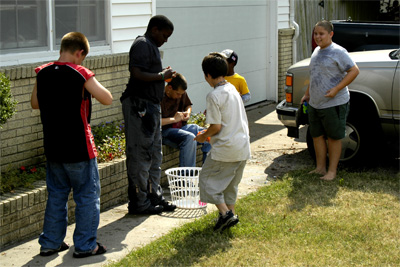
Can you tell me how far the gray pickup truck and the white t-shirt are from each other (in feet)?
8.90

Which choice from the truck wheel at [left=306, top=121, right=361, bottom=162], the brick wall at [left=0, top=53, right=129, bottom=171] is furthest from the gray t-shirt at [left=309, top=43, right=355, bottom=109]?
the brick wall at [left=0, top=53, right=129, bottom=171]

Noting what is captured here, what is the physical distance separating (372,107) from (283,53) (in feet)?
18.4

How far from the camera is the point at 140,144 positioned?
5.99 metres

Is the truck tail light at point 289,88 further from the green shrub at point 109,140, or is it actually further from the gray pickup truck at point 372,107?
the green shrub at point 109,140

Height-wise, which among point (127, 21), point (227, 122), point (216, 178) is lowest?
point (216, 178)

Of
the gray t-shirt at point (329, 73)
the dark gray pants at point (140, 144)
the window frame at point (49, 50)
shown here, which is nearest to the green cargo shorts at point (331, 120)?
the gray t-shirt at point (329, 73)

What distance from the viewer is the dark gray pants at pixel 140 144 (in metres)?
5.96

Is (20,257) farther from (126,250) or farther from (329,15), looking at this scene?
(329,15)

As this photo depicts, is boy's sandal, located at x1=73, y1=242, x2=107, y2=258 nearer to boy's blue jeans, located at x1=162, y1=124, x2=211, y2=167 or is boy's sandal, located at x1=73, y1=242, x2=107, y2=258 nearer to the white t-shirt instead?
the white t-shirt

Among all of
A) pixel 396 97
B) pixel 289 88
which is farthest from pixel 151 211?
pixel 396 97

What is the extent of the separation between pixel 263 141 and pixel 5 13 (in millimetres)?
4631

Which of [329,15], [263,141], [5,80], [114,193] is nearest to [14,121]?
[5,80]

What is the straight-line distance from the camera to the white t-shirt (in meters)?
5.37

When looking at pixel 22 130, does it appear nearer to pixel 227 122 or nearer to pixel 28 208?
pixel 28 208
